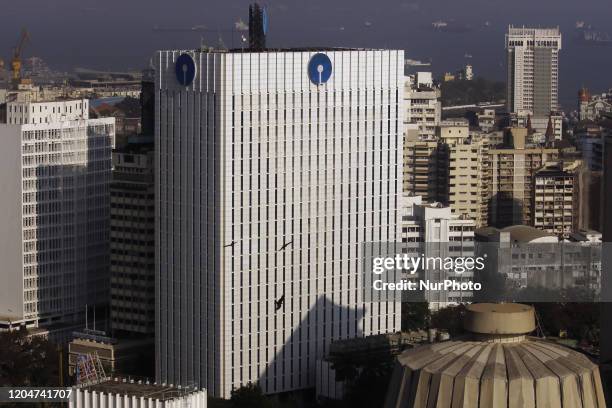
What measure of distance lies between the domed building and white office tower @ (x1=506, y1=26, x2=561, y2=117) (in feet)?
239

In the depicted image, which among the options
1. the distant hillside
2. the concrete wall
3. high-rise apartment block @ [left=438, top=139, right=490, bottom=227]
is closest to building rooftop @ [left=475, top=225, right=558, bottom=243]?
high-rise apartment block @ [left=438, top=139, right=490, bottom=227]

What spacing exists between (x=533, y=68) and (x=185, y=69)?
231ft

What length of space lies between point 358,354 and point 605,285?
18.2 ft

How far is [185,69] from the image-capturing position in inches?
1564

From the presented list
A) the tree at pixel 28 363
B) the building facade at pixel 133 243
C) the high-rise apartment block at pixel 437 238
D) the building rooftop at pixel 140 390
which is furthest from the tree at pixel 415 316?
the building rooftop at pixel 140 390

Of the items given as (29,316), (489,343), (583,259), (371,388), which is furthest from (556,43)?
(489,343)

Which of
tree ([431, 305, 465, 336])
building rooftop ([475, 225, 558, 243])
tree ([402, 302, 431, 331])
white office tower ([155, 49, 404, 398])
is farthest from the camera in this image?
building rooftop ([475, 225, 558, 243])

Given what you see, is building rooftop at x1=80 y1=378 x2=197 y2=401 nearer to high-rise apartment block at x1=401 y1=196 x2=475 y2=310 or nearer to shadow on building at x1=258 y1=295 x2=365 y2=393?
shadow on building at x1=258 y1=295 x2=365 y2=393

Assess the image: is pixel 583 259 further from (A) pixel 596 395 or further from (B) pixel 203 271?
(A) pixel 596 395

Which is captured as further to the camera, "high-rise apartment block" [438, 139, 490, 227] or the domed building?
"high-rise apartment block" [438, 139, 490, 227]

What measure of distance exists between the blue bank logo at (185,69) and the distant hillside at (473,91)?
2454 inches

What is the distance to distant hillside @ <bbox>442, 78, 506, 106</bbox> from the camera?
104 m

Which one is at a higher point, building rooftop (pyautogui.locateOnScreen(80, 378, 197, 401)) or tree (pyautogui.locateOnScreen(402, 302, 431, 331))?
building rooftop (pyautogui.locateOnScreen(80, 378, 197, 401))

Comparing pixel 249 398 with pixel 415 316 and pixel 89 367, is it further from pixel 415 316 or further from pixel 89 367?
pixel 415 316
